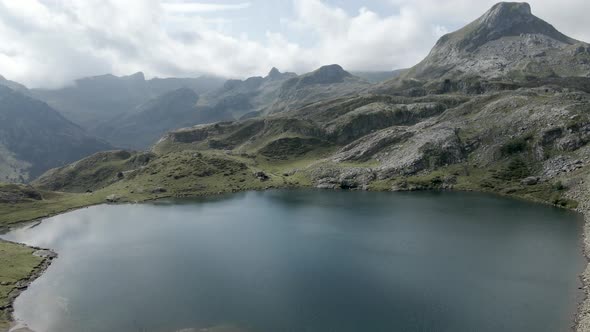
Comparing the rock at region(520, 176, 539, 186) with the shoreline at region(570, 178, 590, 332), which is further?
the rock at region(520, 176, 539, 186)

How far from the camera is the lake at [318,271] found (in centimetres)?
6544

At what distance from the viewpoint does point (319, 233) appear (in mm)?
121188

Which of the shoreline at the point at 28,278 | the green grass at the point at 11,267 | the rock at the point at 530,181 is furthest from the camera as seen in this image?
the rock at the point at 530,181

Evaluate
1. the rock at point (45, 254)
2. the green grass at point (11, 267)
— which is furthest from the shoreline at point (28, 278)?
the green grass at point (11, 267)

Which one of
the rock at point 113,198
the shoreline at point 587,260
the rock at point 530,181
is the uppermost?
the rock at point 113,198

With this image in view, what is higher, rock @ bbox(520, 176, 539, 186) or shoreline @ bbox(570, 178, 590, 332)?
rock @ bbox(520, 176, 539, 186)

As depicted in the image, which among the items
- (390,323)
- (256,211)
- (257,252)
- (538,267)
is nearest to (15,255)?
(257,252)

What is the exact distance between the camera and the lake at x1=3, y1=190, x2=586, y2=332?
215 ft

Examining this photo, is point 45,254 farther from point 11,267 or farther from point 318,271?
point 318,271

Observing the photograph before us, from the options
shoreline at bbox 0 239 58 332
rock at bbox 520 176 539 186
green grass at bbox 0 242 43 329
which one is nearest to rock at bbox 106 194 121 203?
shoreline at bbox 0 239 58 332

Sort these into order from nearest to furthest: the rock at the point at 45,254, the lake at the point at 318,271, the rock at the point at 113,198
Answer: the lake at the point at 318,271
the rock at the point at 45,254
the rock at the point at 113,198

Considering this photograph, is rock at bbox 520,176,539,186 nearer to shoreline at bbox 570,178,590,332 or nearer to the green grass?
shoreline at bbox 570,178,590,332

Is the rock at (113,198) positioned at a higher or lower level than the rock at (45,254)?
higher

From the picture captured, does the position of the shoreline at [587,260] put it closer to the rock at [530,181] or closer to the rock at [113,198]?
the rock at [530,181]
